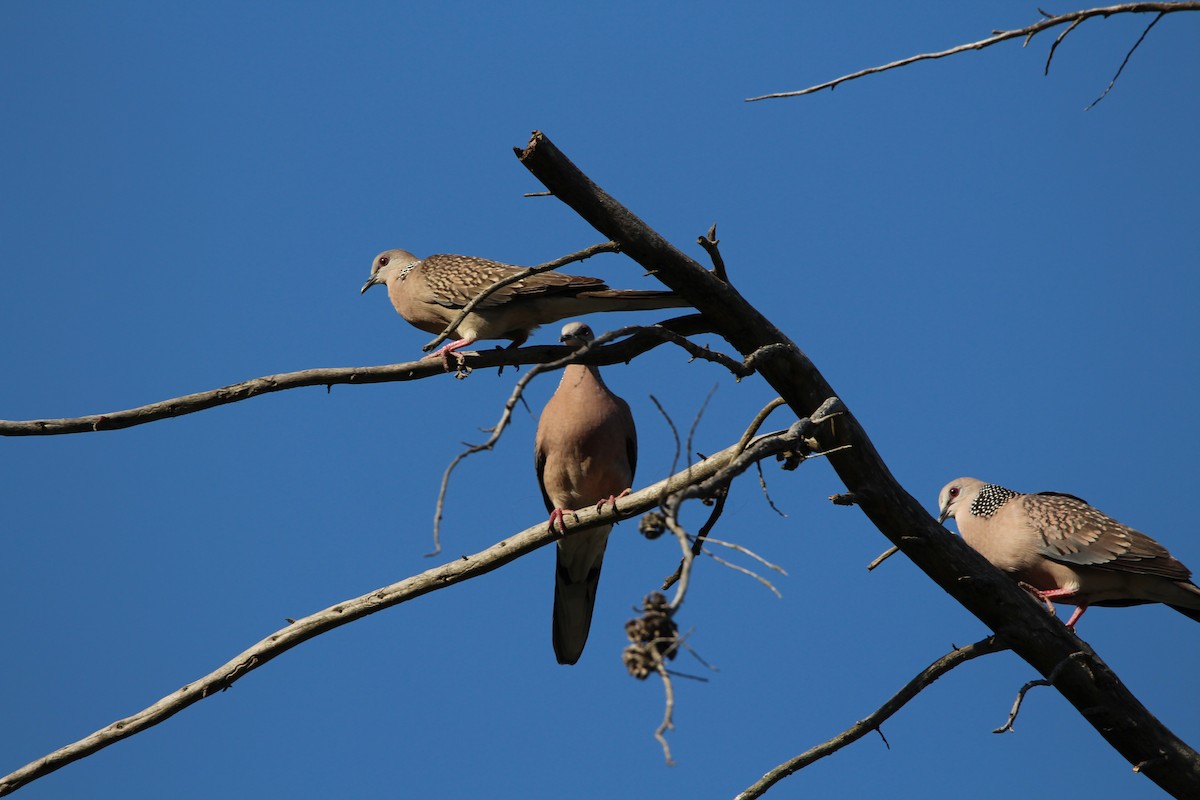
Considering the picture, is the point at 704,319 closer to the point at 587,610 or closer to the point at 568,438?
the point at 568,438

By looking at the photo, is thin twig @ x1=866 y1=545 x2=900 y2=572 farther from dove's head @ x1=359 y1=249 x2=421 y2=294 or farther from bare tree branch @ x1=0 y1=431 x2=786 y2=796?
dove's head @ x1=359 y1=249 x2=421 y2=294

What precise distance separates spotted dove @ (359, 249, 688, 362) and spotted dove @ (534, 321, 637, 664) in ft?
1.34

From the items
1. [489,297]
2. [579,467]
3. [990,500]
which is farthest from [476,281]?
[990,500]

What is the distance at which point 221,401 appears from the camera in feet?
14.1

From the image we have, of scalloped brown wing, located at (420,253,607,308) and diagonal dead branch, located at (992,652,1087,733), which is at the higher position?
scalloped brown wing, located at (420,253,607,308)

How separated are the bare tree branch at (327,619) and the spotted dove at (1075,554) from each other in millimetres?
2684

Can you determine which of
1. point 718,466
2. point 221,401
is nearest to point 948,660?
point 718,466

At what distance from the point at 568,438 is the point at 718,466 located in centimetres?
206

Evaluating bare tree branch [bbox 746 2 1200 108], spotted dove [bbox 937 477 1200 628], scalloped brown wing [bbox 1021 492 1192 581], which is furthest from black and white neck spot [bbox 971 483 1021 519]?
bare tree branch [bbox 746 2 1200 108]

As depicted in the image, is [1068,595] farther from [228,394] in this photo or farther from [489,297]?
[228,394]

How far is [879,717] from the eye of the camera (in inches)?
175

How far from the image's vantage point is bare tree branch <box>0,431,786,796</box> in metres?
4.43

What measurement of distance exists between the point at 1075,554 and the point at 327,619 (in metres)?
3.97

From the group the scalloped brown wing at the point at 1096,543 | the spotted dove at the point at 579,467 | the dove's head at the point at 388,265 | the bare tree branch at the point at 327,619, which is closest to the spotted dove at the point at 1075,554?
the scalloped brown wing at the point at 1096,543
